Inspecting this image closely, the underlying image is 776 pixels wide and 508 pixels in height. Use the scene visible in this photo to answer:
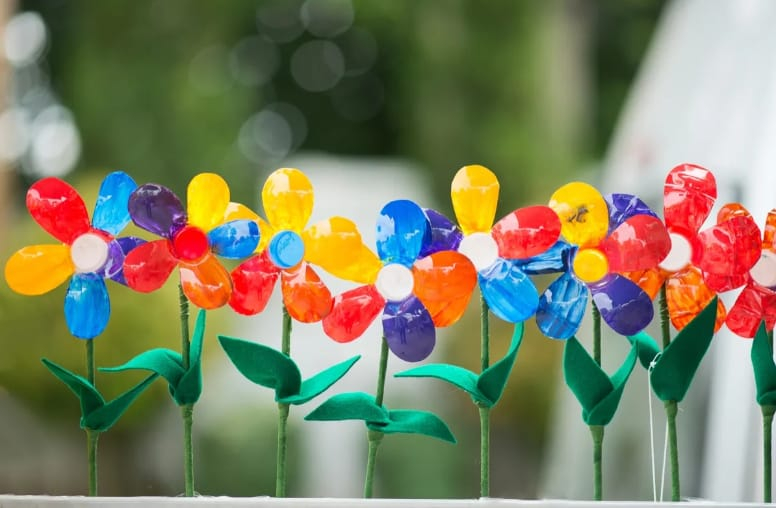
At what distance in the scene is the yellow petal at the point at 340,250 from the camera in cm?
39

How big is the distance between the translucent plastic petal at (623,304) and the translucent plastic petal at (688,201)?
4 centimetres

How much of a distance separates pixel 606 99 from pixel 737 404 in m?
2.43

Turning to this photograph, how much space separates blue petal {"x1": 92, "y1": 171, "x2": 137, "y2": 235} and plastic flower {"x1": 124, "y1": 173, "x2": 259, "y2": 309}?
0.02m

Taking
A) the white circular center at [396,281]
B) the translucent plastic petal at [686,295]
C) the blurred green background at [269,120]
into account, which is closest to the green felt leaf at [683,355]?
the translucent plastic petal at [686,295]

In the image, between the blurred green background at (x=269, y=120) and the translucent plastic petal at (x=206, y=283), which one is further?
the blurred green background at (x=269, y=120)

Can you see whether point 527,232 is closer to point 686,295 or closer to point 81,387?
point 686,295

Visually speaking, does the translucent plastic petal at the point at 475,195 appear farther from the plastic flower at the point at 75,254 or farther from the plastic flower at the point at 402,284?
the plastic flower at the point at 75,254

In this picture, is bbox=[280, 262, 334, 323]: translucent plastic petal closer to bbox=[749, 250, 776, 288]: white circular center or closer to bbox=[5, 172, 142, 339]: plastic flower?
bbox=[5, 172, 142, 339]: plastic flower

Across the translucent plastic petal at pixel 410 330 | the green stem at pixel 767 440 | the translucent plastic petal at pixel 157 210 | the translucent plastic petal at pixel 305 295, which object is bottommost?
the green stem at pixel 767 440

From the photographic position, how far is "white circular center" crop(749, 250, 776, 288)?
16.2 inches

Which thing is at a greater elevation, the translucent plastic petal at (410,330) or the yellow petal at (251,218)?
the yellow petal at (251,218)

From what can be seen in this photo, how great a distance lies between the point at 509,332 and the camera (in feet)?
5.51

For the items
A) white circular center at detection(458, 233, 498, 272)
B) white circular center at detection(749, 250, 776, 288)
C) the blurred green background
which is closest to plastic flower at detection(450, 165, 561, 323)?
white circular center at detection(458, 233, 498, 272)

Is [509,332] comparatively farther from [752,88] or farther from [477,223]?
[477,223]
